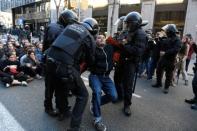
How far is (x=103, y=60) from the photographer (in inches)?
149

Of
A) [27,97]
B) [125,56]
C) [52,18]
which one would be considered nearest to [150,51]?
[125,56]

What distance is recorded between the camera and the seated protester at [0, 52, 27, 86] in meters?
6.64

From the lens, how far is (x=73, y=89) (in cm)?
333

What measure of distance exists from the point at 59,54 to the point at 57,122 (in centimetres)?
136

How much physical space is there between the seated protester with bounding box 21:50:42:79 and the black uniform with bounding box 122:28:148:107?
390 cm

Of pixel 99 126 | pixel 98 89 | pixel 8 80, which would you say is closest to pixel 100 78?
pixel 98 89

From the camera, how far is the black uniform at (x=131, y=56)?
13.8 ft

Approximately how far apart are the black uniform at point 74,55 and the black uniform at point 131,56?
3.60ft

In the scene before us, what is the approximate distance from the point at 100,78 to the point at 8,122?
1708 mm

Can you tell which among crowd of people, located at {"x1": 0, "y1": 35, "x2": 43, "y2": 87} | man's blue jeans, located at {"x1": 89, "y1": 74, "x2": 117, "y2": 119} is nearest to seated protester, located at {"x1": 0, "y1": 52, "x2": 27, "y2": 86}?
crowd of people, located at {"x1": 0, "y1": 35, "x2": 43, "y2": 87}

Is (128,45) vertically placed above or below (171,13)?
below

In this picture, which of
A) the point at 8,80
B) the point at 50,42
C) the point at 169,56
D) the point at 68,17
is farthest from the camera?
the point at 169,56

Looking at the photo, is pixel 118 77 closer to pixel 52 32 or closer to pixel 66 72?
pixel 52 32

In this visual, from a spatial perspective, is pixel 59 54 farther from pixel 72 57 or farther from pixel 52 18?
pixel 52 18
